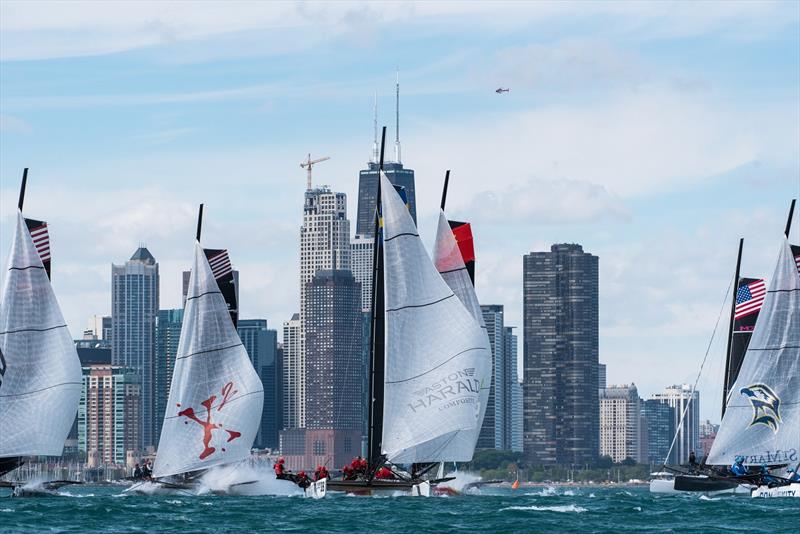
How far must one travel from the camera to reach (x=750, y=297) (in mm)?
108312

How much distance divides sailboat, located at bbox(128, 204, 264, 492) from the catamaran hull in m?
28.4

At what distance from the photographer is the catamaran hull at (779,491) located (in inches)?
3947

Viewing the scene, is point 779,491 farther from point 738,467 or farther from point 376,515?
point 376,515

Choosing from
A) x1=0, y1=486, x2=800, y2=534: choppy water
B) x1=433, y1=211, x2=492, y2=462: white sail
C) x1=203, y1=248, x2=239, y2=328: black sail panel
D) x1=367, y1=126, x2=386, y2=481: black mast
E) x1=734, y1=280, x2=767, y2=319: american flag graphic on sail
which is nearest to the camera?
x1=0, y1=486, x2=800, y2=534: choppy water

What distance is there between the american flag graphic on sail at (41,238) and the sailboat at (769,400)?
3865 centimetres

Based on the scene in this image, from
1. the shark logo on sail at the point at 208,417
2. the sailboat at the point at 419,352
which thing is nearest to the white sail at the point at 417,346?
the sailboat at the point at 419,352

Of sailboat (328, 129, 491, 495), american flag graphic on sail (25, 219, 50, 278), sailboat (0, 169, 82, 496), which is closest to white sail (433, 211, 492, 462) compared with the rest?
sailboat (328, 129, 491, 495)

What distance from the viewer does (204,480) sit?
93.0 meters

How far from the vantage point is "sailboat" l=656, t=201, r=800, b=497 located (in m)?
100

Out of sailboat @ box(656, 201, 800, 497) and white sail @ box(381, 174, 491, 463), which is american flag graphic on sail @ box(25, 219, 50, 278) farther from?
sailboat @ box(656, 201, 800, 497)

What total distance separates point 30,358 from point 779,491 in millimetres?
41271

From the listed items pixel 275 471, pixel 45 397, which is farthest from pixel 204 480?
pixel 45 397

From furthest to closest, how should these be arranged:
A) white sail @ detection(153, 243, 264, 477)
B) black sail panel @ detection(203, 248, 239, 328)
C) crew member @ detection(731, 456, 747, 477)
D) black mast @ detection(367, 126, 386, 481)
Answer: crew member @ detection(731, 456, 747, 477) < black sail panel @ detection(203, 248, 239, 328) < white sail @ detection(153, 243, 264, 477) < black mast @ detection(367, 126, 386, 481)

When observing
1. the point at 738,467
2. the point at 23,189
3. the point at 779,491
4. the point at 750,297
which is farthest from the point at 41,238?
the point at 750,297
